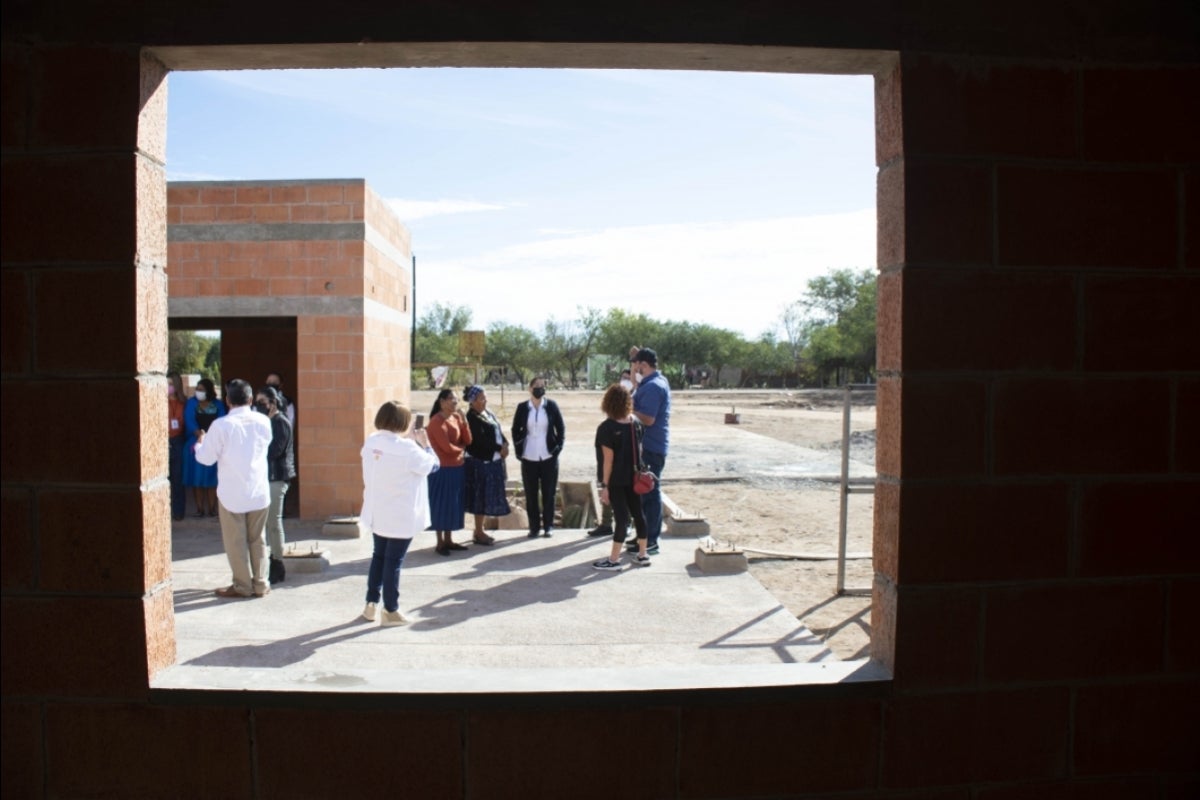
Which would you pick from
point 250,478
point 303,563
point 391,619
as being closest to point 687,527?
point 303,563

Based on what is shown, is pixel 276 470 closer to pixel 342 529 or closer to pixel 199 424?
pixel 342 529

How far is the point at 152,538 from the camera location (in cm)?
288

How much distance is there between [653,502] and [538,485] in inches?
70.6

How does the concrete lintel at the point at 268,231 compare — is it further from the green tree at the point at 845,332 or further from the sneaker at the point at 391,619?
the green tree at the point at 845,332

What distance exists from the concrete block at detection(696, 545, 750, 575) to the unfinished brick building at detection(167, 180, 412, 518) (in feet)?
14.7

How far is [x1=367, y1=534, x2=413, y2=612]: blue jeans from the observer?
628cm

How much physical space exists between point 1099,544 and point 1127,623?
29cm

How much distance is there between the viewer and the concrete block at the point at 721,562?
26.9 feet

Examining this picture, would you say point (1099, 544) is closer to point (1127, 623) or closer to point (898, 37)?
point (1127, 623)

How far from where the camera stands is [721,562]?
8.21 m

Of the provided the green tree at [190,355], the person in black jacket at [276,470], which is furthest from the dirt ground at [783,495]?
the green tree at [190,355]

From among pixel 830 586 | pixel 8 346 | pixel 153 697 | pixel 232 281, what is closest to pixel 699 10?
pixel 8 346

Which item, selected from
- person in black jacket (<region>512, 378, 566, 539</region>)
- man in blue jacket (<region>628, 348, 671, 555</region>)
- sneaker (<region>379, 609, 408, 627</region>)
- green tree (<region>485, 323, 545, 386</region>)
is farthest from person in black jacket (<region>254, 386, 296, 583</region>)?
green tree (<region>485, 323, 545, 386</region>)

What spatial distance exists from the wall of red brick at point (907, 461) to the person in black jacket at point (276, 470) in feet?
16.0
